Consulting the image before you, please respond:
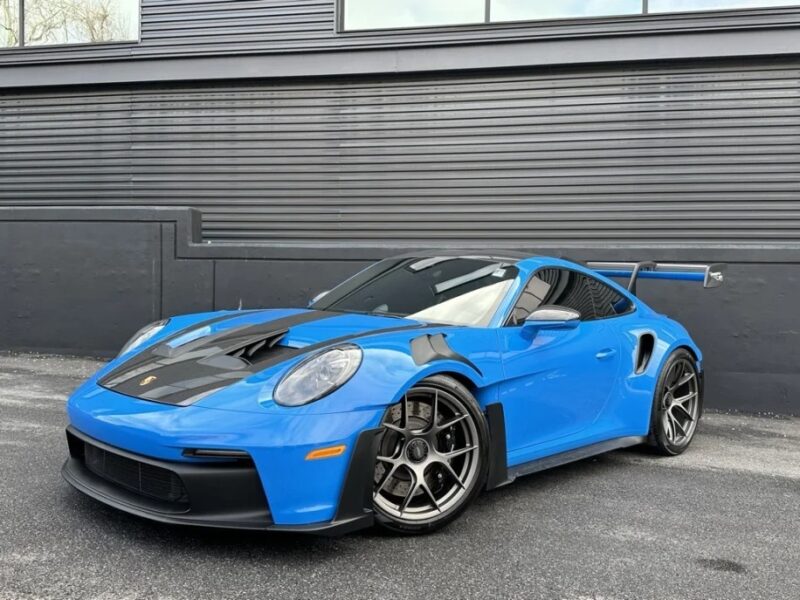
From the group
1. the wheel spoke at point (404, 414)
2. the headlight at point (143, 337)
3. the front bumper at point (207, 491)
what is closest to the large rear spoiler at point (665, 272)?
the wheel spoke at point (404, 414)

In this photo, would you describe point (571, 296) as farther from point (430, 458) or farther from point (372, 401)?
point (372, 401)

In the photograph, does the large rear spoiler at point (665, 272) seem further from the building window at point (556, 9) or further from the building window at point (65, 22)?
the building window at point (65, 22)

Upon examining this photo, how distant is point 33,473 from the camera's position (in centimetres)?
373

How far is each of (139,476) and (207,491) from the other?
369 millimetres

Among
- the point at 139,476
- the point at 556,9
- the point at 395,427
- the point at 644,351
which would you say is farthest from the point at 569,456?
the point at 556,9

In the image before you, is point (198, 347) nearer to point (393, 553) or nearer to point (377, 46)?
point (393, 553)

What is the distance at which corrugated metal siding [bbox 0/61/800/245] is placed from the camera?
310 inches

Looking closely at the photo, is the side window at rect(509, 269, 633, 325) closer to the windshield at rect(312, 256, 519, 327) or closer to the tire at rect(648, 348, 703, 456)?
the windshield at rect(312, 256, 519, 327)

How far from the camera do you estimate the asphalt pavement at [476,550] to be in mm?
2555

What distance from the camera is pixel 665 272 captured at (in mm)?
5203

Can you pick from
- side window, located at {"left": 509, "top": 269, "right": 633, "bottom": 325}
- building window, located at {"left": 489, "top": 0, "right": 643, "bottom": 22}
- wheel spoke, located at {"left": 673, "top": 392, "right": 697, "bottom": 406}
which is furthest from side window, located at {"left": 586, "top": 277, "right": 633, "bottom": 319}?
building window, located at {"left": 489, "top": 0, "right": 643, "bottom": 22}

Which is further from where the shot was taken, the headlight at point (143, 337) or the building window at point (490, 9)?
the building window at point (490, 9)

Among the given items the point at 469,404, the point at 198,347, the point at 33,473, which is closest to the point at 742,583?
the point at 469,404

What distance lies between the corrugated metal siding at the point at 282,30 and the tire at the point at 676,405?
4.79 meters
